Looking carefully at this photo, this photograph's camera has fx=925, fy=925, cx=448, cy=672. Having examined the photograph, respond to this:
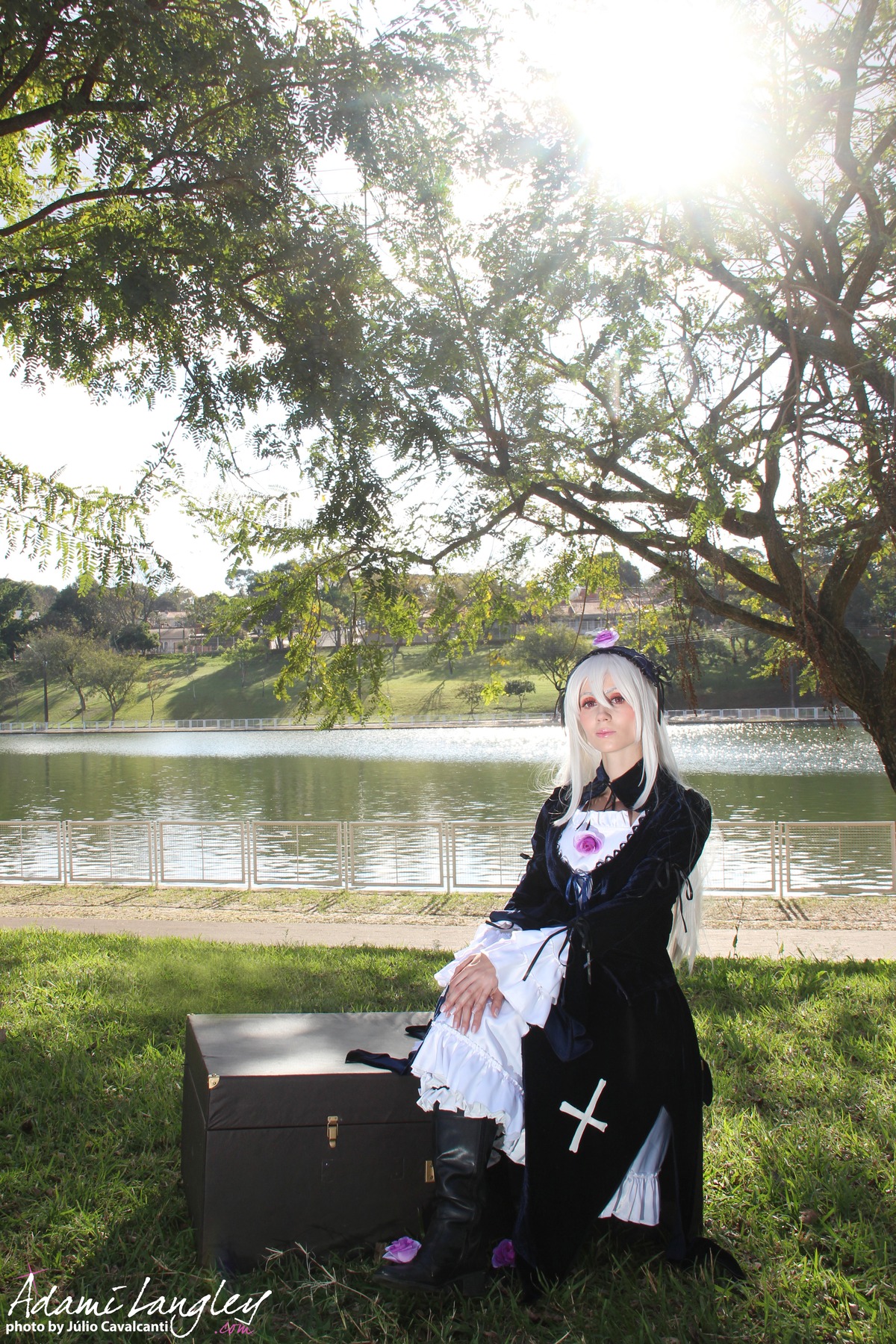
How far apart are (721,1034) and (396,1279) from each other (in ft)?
9.33

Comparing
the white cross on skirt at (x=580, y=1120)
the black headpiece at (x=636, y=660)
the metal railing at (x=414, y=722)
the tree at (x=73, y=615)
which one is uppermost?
the tree at (x=73, y=615)

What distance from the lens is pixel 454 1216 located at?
252 centimetres

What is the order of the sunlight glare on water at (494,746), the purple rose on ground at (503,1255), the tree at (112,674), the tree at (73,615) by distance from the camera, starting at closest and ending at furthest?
the purple rose on ground at (503,1255)
the sunlight glare on water at (494,746)
the tree at (112,674)
the tree at (73,615)

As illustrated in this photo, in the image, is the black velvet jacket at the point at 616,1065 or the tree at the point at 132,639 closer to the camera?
the black velvet jacket at the point at 616,1065

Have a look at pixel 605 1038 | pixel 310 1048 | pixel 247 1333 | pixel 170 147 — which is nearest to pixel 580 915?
pixel 605 1038

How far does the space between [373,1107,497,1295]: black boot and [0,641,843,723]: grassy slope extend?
51.0 metres

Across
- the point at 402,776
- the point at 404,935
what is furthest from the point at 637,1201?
the point at 402,776

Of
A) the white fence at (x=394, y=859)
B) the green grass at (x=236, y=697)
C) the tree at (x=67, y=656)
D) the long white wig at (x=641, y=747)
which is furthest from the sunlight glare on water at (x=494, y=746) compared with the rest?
the long white wig at (x=641, y=747)

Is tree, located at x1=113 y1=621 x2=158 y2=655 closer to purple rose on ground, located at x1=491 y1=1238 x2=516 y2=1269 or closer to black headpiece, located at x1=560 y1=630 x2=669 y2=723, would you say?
black headpiece, located at x1=560 y1=630 x2=669 y2=723

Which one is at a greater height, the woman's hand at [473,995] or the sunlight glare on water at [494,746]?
the woman's hand at [473,995]

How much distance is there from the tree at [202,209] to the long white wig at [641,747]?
11.2 ft

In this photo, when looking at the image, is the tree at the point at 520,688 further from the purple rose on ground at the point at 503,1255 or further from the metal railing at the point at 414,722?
the purple rose on ground at the point at 503,1255

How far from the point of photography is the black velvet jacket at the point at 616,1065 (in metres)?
2.60

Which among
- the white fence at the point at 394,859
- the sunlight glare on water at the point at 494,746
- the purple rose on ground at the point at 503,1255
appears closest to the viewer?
→ the purple rose on ground at the point at 503,1255
